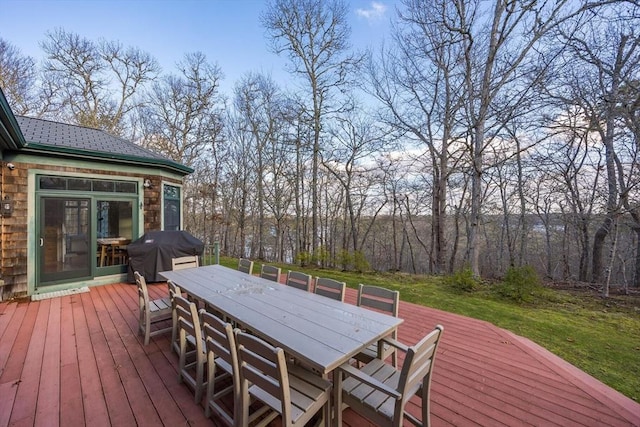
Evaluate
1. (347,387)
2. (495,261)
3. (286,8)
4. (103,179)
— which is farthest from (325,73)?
(495,261)

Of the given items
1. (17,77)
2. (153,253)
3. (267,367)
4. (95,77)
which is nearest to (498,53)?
(267,367)

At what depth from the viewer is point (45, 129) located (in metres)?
6.04

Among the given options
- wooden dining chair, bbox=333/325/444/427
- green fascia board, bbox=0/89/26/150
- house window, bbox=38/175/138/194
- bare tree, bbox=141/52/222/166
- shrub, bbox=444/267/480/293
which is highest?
bare tree, bbox=141/52/222/166

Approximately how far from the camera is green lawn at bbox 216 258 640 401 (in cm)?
294

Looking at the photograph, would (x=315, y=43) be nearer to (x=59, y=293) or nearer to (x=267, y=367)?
(x=59, y=293)

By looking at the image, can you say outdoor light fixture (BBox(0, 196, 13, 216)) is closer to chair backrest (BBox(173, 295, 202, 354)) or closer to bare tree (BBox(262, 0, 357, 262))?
chair backrest (BBox(173, 295, 202, 354))

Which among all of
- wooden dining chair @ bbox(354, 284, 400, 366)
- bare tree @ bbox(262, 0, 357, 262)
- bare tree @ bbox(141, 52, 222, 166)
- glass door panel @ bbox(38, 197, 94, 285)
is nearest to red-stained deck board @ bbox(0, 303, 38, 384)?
glass door panel @ bbox(38, 197, 94, 285)

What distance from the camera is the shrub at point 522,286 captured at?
5223mm

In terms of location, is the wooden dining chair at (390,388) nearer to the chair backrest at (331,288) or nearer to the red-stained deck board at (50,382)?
the chair backrest at (331,288)

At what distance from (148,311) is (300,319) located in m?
1.99

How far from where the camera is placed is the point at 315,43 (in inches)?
359

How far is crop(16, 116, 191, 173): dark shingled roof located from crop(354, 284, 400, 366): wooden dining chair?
19.3 feet

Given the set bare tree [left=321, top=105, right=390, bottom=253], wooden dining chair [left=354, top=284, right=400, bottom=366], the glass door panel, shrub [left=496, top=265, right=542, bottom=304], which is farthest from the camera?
bare tree [left=321, top=105, right=390, bottom=253]

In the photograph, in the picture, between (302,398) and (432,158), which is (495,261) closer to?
(432,158)
